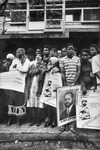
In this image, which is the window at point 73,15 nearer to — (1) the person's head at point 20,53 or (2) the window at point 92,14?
(2) the window at point 92,14

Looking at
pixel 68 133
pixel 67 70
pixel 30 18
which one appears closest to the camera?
pixel 68 133

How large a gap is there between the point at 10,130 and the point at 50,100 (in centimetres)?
117

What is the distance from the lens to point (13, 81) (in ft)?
12.3

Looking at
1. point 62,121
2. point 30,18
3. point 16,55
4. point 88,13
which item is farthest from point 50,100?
point 88,13

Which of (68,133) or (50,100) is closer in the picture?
(68,133)

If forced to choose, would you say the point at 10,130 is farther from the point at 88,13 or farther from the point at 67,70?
the point at 88,13

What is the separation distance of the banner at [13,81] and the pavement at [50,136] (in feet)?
3.29

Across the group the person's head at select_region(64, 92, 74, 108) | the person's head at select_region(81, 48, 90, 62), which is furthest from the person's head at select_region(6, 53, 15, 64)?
the person's head at select_region(81, 48, 90, 62)

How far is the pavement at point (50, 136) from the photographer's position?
3172 millimetres

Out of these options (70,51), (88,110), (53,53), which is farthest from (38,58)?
(88,110)

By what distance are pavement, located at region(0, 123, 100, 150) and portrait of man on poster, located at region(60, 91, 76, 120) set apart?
1.19ft

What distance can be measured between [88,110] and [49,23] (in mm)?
2486

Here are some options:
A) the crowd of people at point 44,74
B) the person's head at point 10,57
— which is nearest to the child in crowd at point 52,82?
the crowd of people at point 44,74

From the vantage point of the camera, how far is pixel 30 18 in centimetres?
403
